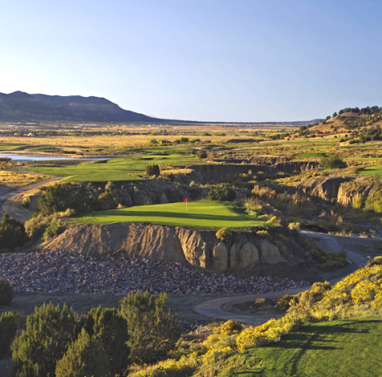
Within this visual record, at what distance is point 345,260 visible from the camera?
24.3 metres

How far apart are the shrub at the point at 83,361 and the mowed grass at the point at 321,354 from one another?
105 inches

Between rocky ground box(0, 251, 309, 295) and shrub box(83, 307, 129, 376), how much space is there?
26.0 ft

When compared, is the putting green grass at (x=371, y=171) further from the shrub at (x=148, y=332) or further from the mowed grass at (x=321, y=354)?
the mowed grass at (x=321, y=354)

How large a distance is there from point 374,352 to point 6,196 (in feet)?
121

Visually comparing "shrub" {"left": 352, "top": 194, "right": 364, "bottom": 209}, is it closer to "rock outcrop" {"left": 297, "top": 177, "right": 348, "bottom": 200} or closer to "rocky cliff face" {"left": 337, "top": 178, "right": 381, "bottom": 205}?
"rocky cliff face" {"left": 337, "top": 178, "right": 381, "bottom": 205}

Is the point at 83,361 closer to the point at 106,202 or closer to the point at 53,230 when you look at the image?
the point at 53,230

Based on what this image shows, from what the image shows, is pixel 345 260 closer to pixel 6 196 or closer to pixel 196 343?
pixel 196 343

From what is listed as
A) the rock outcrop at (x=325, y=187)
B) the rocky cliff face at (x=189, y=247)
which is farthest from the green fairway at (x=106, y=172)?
the rocky cliff face at (x=189, y=247)

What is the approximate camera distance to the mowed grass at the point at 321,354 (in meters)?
8.45

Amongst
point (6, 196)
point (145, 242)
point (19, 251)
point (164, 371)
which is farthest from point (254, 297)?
point (6, 196)

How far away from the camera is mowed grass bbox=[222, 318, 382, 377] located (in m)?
8.45

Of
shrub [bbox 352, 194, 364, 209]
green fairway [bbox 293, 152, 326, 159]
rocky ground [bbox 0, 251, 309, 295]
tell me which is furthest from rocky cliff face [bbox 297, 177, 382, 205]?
rocky ground [bbox 0, 251, 309, 295]

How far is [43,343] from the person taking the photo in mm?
10516

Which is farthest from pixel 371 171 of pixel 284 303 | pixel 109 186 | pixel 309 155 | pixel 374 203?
pixel 284 303
